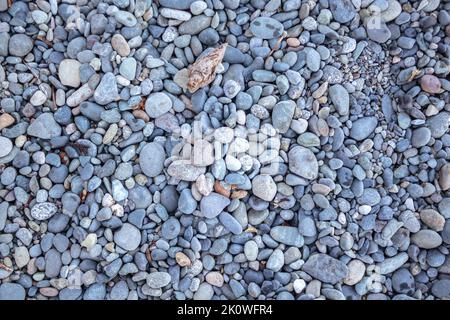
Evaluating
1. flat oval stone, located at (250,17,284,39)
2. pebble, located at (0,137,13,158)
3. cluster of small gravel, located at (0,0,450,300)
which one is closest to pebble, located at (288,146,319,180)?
cluster of small gravel, located at (0,0,450,300)

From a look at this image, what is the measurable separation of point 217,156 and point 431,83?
806 millimetres

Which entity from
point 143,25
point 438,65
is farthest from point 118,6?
point 438,65

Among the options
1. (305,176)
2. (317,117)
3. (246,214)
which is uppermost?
(317,117)

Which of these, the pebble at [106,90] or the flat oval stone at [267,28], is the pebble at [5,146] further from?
the flat oval stone at [267,28]

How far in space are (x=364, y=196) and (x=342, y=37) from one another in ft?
1.85

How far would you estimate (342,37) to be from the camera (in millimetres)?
1688

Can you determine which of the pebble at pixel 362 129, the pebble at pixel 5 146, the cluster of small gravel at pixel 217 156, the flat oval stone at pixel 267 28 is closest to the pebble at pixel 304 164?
the cluster of small gravel at pixel 217 156

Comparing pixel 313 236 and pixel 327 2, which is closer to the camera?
pixel 313 236

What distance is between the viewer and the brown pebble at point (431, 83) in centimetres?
168

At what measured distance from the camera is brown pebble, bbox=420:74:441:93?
66.2 inches

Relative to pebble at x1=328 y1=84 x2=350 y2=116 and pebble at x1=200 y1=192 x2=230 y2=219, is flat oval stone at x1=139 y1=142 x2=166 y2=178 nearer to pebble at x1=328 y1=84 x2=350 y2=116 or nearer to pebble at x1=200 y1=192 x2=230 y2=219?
pebble at x1=200 y1=192 x2=230 y2=219

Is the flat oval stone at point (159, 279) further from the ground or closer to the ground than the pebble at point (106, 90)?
closer to the ground

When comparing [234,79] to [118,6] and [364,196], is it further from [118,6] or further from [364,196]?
[364,196]

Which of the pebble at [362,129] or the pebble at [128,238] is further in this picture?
the pebble at [362,129]
